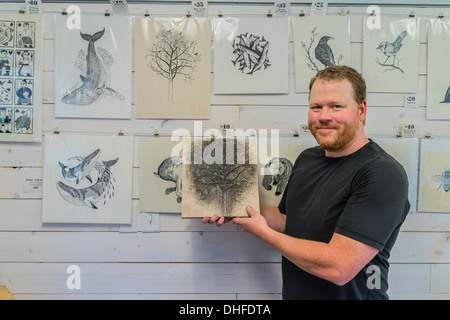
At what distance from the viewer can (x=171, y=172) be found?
1.11m

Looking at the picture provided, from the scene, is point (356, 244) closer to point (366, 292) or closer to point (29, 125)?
point (366, 292)

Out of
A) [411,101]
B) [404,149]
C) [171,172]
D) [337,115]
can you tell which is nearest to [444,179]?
[404,149]

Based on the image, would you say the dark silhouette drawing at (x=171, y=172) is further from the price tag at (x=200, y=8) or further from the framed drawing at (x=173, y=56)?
the price tag at (x=200, y=8)

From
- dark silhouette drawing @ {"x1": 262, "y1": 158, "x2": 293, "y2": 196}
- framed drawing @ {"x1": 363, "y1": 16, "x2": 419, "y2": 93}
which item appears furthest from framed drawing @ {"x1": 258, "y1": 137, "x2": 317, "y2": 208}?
framed drawing @ {"x1": 363, "y1": 16, "x2": 419, "y2": 93}

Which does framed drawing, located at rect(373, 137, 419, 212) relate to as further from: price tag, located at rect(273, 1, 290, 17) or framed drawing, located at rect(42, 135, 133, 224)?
framed drawing, located at rect(42, 135, 133, 224)

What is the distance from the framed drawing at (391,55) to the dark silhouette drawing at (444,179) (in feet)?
1.18

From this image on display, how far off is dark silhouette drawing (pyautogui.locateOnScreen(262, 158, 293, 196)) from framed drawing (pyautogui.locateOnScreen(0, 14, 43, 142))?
0.89m

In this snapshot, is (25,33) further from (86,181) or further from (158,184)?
(158,184)

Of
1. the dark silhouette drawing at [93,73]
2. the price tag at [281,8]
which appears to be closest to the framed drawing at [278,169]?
the price tag at [281,8]

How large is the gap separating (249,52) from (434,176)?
0.86 m

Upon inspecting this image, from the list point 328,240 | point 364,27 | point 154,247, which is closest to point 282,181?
point 328,240

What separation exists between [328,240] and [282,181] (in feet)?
1.12

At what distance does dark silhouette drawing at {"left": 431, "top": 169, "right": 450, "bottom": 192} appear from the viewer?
3.66ft

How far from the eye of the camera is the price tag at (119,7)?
42.4 inches
